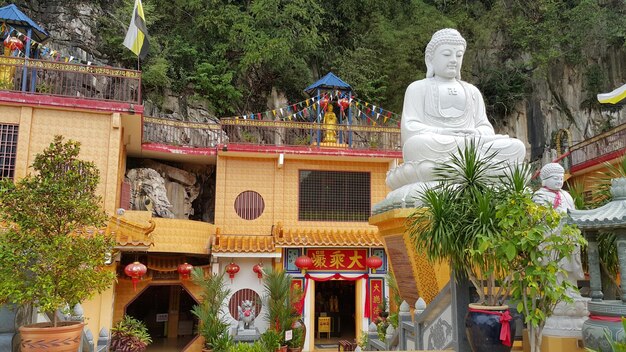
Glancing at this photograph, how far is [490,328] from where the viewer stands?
4.55 m

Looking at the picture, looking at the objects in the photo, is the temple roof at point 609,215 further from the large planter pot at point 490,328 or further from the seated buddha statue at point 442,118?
the seated buddha statue at point 442,118

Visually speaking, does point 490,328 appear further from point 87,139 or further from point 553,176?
point 87,139

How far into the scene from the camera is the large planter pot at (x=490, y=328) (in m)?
4.52

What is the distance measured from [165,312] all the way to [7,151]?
8356 millimetres

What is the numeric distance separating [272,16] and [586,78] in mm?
13333

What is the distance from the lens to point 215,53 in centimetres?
1797

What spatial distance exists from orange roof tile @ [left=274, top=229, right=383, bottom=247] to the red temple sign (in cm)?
50

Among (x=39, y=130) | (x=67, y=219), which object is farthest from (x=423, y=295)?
(x=39, y=130)

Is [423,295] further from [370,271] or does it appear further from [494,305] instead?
[370,271]

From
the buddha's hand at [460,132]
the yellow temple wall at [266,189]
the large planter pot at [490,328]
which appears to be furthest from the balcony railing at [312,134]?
the large planter pot at [490,328]

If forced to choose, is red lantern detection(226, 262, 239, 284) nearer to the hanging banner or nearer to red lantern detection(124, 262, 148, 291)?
red lantern detection(124, 262, 148, 291)

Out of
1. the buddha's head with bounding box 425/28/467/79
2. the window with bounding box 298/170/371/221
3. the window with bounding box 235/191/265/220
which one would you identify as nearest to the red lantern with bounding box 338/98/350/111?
the window with bounding box 298/170/371/221

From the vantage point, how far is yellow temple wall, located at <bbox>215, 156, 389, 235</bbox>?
14.1 m

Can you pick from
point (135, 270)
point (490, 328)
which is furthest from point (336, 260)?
point (490, 328)
